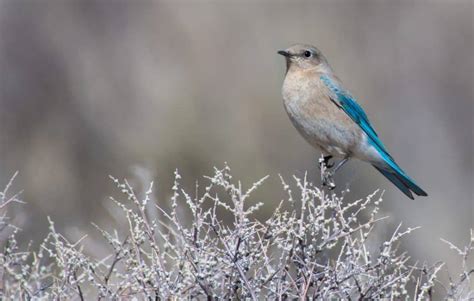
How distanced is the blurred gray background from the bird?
465 cm

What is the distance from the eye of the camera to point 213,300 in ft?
12.9

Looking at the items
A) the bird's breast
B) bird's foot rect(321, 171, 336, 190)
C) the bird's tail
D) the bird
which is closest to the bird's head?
the bird

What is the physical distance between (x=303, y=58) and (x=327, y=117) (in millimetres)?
538

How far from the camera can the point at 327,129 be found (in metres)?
6.30

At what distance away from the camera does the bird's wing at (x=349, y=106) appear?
655 centimetres

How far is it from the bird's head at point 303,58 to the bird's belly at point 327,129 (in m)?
0.37

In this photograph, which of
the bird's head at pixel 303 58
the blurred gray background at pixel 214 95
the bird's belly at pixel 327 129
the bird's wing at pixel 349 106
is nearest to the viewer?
the bird's belly at pixel 327 129

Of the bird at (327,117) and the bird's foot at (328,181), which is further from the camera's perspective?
the bird at (327,117)

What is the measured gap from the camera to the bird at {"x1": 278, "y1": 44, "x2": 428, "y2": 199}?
20.6 ft

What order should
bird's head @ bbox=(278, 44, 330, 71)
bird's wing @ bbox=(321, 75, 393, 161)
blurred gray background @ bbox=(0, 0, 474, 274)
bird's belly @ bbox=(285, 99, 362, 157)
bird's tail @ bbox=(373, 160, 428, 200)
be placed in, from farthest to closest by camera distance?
blurred gray background @ bbox=(0, 0, 474, 274), bird's head @ bbox=(278, 44, 330, 71), bird's wing @ bbox=(321, 75, 393, 161), bird's tail @ bbox=(373, 160, 428, 200), bird's belly @ bbox=(285, 99, 362, 157)

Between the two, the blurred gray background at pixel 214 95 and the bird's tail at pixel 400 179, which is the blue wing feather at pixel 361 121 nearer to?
the bird's tail at pixel 400 179

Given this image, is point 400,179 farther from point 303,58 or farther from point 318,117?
point 303,58

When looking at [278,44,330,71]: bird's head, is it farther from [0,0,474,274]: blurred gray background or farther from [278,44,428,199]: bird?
[0,0,474,274]: blurred gray background

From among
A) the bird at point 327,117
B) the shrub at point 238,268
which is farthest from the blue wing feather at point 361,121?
the shrub at point 238,268
